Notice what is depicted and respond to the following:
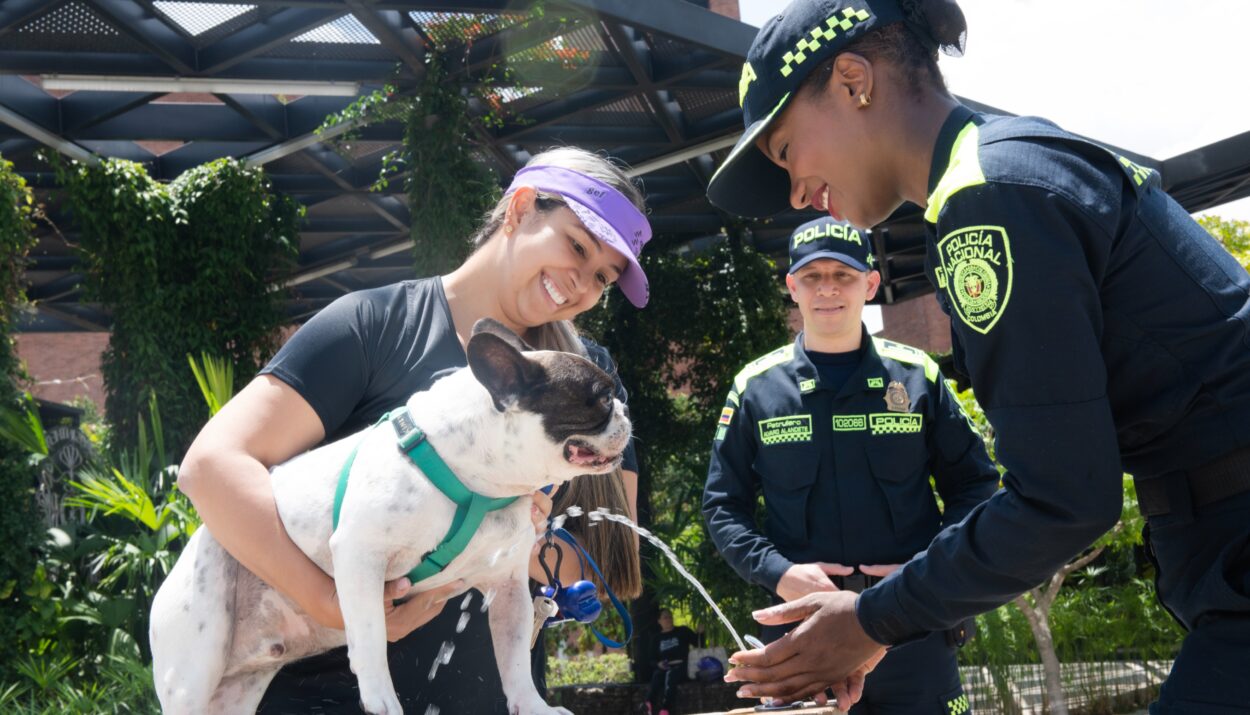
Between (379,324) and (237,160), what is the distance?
380 inches

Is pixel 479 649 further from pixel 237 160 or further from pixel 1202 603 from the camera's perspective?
pixel 237 160

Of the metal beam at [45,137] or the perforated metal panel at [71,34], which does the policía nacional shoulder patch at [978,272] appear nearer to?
the perforated metal panel at [71,34]

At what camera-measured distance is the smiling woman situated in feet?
7.11

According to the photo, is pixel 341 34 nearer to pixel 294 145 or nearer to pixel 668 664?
pixel 294 145

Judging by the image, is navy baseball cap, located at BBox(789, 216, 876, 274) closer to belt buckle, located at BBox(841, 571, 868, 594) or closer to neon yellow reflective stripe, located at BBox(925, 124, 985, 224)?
belt buckle, located at BBox(841, 571, 868, 594)

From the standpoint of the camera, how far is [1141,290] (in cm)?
167

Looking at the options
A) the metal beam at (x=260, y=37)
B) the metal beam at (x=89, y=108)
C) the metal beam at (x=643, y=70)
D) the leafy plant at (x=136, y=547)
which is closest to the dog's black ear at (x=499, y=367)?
the leafy plant at (x=136, y=547)

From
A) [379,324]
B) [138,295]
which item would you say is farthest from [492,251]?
[138,295]

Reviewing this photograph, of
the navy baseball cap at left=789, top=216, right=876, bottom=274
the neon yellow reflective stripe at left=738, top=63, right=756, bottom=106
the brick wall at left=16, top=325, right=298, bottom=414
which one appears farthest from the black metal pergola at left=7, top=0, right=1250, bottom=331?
the brick wall at left=16, top=325, right=298, bottom=414

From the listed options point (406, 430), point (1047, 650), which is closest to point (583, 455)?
point (406, 430)

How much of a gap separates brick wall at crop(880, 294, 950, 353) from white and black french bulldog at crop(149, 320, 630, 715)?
23228mm

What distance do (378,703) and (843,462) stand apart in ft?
7.78

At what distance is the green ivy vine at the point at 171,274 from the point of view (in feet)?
35.4

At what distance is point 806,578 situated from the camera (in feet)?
11.8
